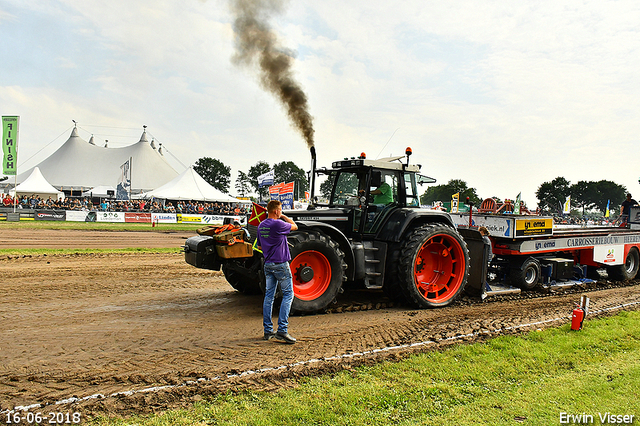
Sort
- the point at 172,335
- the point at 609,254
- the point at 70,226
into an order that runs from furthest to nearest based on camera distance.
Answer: the point at 70,226, the point at 609,254, the point at 172,335

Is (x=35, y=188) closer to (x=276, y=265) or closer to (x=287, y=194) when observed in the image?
(x=287, y=194)

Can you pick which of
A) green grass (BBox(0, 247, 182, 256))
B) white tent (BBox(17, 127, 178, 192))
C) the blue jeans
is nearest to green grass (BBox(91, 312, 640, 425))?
the blue jeans

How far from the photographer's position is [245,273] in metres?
6.16

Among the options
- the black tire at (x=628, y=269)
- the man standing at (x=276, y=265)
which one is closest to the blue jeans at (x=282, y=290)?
the man standing at (x=276, y=265)

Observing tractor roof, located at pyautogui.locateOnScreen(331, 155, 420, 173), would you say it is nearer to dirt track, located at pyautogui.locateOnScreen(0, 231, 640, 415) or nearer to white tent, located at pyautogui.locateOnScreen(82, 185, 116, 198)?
dirt track, located at pyautogui.locateOnScreen(0, 231, 640, 415)

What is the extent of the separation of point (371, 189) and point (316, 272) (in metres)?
1.72

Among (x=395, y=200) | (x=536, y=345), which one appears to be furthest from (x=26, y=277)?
(x=536, y=345)

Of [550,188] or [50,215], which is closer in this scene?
[50,215]

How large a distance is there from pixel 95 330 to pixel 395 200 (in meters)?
4.79

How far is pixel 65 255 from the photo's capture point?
40.9 feet

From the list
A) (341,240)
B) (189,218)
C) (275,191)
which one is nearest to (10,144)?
(189,218)

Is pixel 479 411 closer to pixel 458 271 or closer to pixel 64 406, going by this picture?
pixel 64 406

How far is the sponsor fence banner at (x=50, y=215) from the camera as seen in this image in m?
27.9

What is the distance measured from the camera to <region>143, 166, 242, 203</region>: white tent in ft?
120
